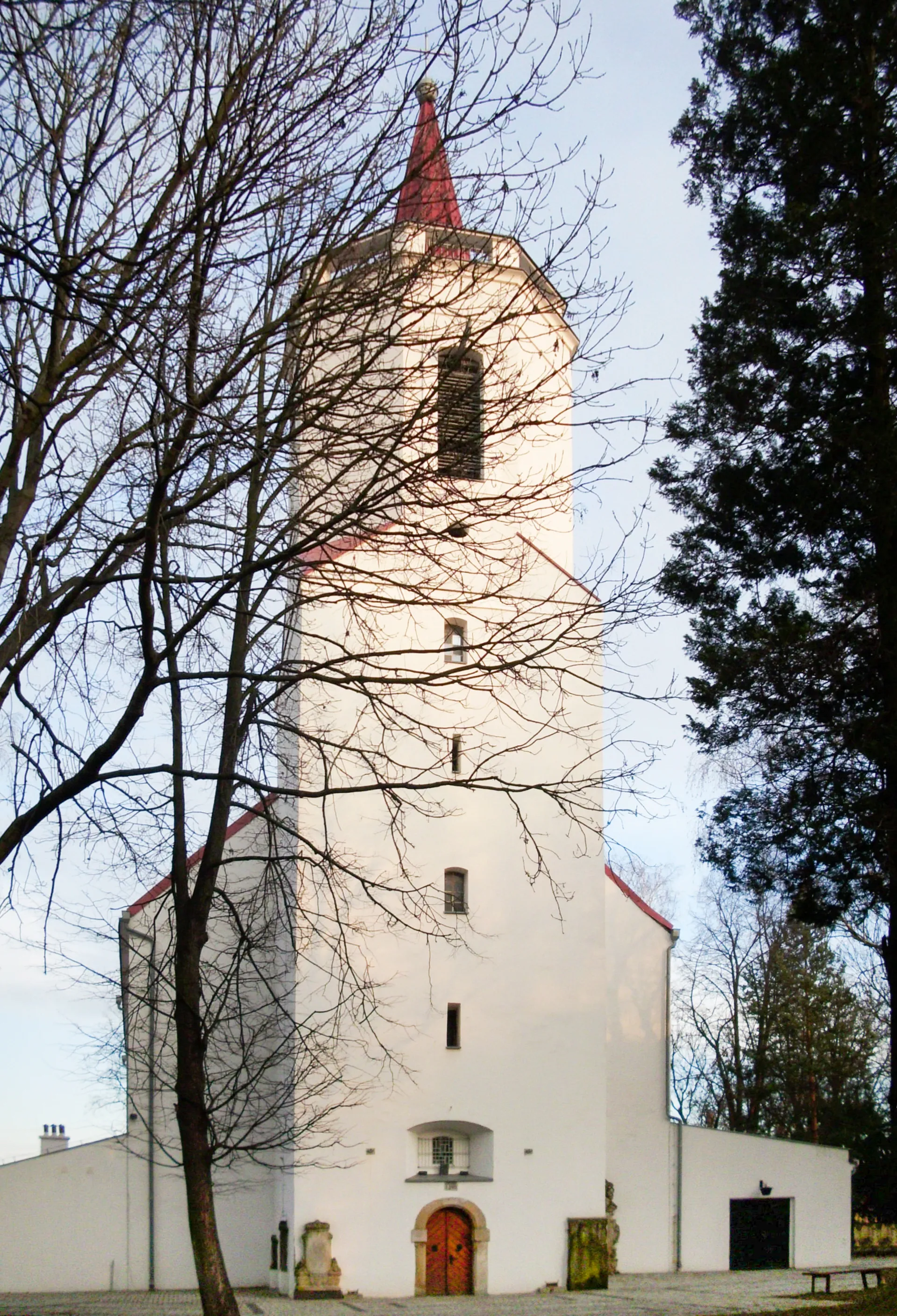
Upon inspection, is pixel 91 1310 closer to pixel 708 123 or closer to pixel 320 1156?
pixel 320 1156

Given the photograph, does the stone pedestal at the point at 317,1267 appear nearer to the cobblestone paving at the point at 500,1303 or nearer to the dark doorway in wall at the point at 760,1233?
the cobblestone paving at the point at 500,1303

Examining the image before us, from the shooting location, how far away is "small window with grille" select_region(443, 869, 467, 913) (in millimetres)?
23422

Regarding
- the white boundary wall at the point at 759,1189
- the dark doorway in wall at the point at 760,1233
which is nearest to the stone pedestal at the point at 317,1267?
the white boundary wall at the point at 759,1189

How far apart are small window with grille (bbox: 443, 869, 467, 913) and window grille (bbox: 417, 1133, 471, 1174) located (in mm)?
3667

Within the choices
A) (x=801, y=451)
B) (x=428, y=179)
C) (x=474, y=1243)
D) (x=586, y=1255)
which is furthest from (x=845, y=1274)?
(x=428, y=179)

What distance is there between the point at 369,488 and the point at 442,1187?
56.1 ft

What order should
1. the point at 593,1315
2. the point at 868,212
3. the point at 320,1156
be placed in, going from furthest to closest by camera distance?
the point at 320,1156
the point at 593,1315
the point at 868,212

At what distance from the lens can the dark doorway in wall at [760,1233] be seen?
1029 inches

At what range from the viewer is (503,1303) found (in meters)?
21.0

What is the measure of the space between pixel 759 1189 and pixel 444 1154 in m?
7.19

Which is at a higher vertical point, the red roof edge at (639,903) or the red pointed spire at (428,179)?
the red pointed spire at (428,179)

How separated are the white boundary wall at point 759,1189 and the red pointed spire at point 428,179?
71.0 feet

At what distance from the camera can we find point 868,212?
15.5 metres

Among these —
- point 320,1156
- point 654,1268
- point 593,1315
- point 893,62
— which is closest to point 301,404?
point 893,62
